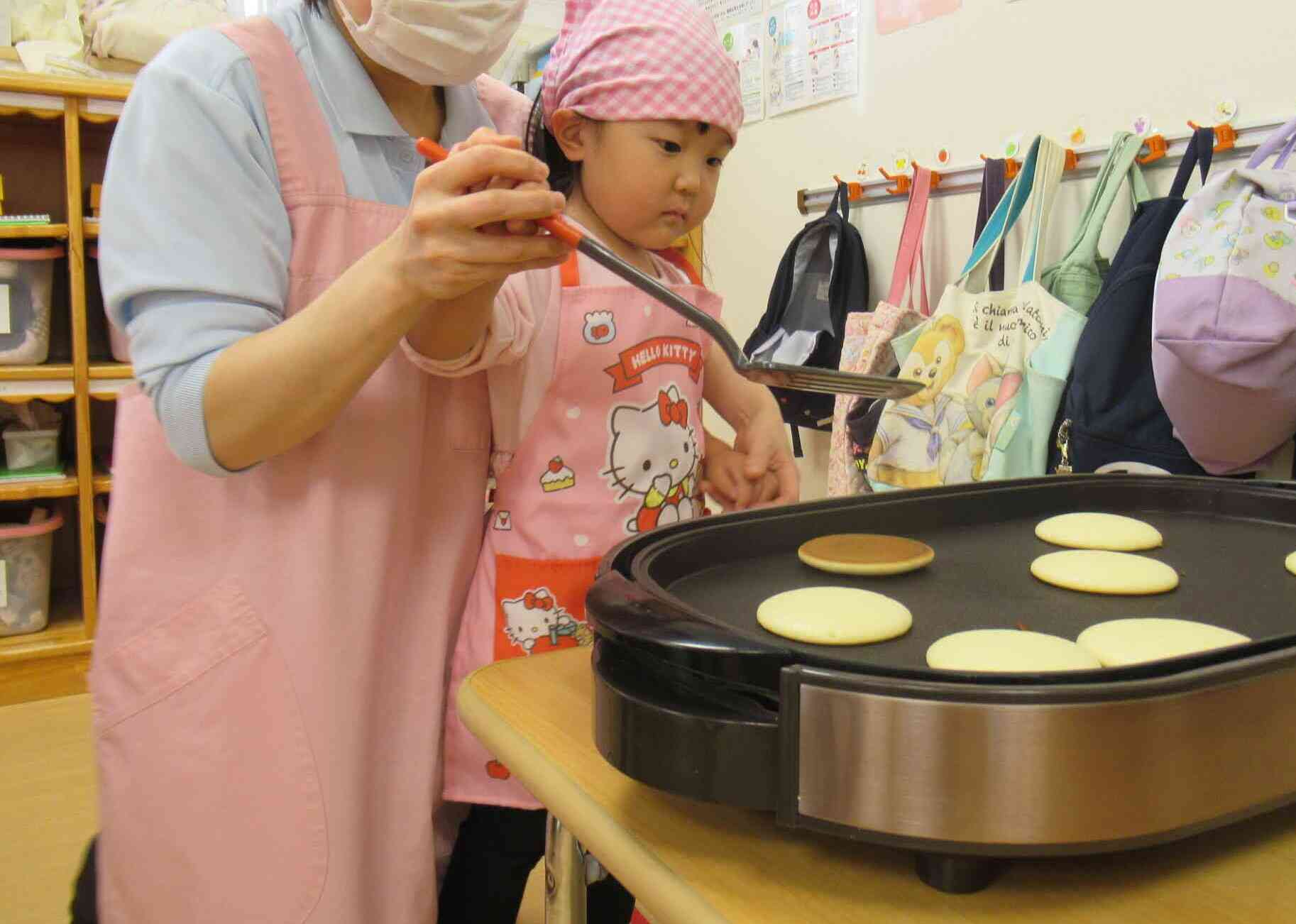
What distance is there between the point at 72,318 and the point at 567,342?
1821 mm

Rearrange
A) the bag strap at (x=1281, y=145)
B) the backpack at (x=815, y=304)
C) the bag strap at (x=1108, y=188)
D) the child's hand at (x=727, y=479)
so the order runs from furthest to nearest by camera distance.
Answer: the backpack at (x=815, y=304)
the bag strap at (x=1108, y=188)
the bag strap at (x=1281, y=145)
the child's hand at (x=727, y=479)

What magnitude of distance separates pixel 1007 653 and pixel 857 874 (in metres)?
0.13

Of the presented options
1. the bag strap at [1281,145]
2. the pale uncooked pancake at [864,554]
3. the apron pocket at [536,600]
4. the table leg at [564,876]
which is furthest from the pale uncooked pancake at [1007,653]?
the bag strap at [1281,145]

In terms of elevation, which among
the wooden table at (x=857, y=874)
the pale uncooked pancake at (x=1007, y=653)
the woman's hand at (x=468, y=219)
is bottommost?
the wooden table at (x=857, y=874)

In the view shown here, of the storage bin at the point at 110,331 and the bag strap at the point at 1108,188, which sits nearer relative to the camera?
the bag strap at the point at 1108,188

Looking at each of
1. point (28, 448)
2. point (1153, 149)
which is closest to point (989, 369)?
point (1153, 149)

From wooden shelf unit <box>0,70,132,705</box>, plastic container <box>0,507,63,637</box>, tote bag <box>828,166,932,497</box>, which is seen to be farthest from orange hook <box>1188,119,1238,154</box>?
plastic container <box>0,507,63,637</box>

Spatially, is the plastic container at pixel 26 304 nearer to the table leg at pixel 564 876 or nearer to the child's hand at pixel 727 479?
the child's hand at pixel 727 479

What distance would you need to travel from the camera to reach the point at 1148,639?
504 mm

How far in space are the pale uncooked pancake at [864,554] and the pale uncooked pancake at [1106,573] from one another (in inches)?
3.0

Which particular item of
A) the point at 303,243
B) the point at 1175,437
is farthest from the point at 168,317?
the point at 1175,437

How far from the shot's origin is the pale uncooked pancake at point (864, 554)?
646mm

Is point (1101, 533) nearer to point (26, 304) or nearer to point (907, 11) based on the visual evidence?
point (907, 11)

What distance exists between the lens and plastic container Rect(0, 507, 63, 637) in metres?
2.18
